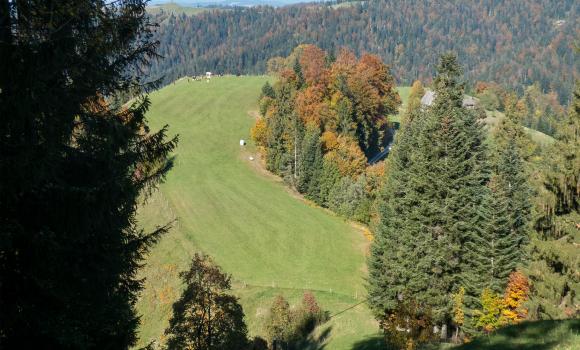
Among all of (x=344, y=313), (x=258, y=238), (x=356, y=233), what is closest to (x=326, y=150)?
(x=356, y=233)

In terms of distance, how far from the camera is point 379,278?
34.3 meters

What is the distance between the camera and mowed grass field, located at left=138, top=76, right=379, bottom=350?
1581 inches

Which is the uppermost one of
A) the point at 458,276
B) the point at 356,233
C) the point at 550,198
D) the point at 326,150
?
the point at 550,198

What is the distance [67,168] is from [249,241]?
140ft

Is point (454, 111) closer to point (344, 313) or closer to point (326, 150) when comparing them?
point (344, 313)

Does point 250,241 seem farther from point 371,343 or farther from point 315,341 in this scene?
point 371,343

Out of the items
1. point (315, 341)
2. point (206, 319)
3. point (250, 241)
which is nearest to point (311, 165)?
point (250, 241)

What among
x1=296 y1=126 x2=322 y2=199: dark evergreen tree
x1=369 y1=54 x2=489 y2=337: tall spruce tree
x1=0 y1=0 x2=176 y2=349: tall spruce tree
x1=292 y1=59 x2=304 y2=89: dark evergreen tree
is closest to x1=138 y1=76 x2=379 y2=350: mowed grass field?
x1=296 y1=126 x2=322 y2=199: dark evergreen tree

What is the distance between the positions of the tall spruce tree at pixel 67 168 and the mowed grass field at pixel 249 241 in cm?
1941

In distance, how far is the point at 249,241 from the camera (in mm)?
53000

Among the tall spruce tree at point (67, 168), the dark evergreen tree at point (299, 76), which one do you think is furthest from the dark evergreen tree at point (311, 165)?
the tall spruce tree at point (67, 168)

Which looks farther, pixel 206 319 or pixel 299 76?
pixel 299 76

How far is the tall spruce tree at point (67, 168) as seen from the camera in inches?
330

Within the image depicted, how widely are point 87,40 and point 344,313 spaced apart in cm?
3190
